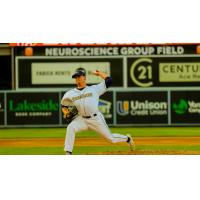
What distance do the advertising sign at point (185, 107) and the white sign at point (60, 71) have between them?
8.94 ft

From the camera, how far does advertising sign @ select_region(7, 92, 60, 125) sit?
20.0 meters

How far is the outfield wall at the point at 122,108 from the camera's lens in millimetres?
19984

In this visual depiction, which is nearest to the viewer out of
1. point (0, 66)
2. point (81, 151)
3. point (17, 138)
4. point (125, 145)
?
point (81, 151)

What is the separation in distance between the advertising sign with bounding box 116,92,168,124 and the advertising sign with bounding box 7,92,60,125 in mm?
2268

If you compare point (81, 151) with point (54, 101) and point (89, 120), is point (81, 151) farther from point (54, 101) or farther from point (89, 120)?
point (54, 101)

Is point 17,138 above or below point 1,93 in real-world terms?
below

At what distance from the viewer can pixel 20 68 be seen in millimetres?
20969

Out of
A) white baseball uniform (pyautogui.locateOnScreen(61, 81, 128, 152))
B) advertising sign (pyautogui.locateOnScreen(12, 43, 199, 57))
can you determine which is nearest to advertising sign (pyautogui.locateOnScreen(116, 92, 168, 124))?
Answer: advertising sign (pyautogui.locateOnScreen(12, 43, 199, 57))

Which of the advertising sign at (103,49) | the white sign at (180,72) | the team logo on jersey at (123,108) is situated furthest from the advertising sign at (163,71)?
the team logo on jersey at (123,108)

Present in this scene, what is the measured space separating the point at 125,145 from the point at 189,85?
778 cm

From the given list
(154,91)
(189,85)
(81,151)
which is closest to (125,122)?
(154,91)

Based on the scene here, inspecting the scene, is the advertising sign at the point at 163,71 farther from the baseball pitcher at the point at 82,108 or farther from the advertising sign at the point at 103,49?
the baseball pitcher at the point at 82,108

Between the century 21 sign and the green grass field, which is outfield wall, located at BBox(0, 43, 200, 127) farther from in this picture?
the green grass field

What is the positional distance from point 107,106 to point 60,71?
7.53ft
